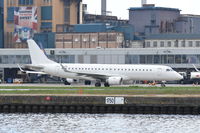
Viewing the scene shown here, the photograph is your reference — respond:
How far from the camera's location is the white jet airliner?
118 meters

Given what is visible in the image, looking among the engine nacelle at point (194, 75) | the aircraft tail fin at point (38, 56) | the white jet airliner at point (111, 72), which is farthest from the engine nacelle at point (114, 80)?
the engine nacelle at point (194, 75)

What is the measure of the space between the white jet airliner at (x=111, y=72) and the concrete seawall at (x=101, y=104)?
3849 cm

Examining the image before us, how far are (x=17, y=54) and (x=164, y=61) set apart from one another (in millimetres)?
29816

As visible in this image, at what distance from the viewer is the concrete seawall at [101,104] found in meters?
77.2

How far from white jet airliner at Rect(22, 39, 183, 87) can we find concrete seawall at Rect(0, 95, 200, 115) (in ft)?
126

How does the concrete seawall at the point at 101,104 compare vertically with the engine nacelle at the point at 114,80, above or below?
below

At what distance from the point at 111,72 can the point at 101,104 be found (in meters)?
42.0

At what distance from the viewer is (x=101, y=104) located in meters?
78.2

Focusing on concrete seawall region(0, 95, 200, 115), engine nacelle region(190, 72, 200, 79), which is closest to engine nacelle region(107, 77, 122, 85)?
engine nacelle region(190, 72, 200, 79)

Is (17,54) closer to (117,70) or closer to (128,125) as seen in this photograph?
(117,70)

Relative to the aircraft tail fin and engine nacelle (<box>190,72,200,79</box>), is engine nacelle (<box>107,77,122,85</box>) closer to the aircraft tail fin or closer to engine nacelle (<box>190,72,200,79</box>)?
the aircraft tail fin

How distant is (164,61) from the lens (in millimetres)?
151000

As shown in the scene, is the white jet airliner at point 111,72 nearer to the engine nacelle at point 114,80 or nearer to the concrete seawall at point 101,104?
the engine nacelle at point 114,80

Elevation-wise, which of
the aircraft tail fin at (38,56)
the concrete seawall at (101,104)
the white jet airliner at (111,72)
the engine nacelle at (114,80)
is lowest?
the concrete seawall at (101,104)
